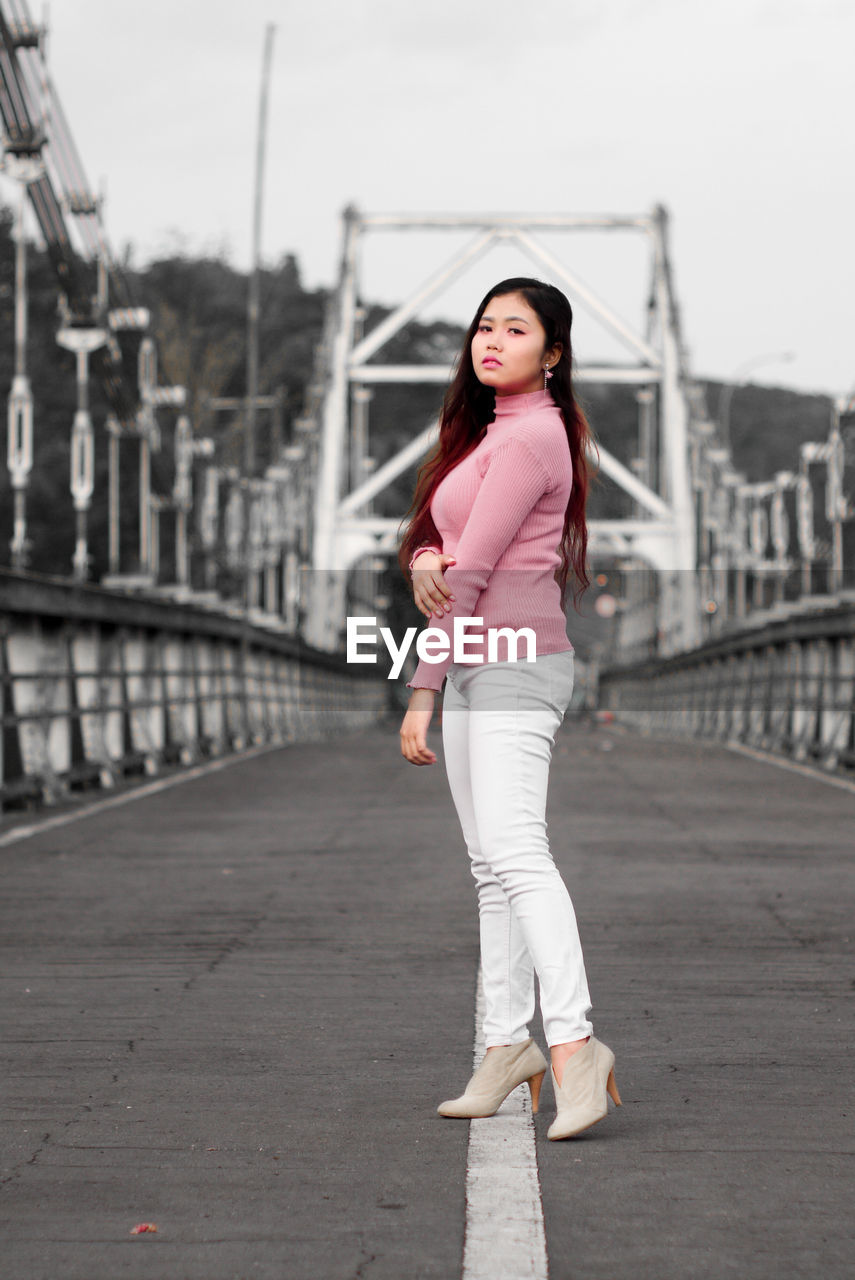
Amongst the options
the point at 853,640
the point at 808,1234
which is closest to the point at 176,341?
the point at 853,640

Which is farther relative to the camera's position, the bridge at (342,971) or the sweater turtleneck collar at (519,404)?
the sweater turtleneck collar at (519,404)

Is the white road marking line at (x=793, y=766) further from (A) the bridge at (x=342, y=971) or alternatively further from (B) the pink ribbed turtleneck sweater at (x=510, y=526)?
(B) the pink ribbed turtleneck sweater at (x=510, y=526)

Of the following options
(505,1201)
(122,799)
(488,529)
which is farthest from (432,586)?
(122,799)

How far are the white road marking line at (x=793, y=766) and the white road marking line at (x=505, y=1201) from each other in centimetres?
1160

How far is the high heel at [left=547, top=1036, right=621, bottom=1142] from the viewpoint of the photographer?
4.32 meters

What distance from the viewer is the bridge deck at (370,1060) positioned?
3.66 metres

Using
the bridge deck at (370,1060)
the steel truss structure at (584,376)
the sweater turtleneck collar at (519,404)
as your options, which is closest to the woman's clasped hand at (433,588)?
the sweater turtleneck collar at (519,404)

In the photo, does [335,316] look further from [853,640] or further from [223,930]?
[223,930]

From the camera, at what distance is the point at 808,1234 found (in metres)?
3.67

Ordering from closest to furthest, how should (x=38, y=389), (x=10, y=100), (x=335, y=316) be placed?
(x=10, y=100), (x=335, y=316), (x=38, y=389)

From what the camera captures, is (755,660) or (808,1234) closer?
(808,1234)

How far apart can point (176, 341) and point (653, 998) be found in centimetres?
8604

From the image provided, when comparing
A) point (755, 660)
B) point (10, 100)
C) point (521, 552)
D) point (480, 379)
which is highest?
point (10, 100)

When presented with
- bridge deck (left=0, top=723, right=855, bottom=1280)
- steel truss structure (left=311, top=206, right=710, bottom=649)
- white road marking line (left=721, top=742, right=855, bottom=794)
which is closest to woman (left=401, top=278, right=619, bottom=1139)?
bridge deck (left=0, top=723, right=855, bottom=1280)
